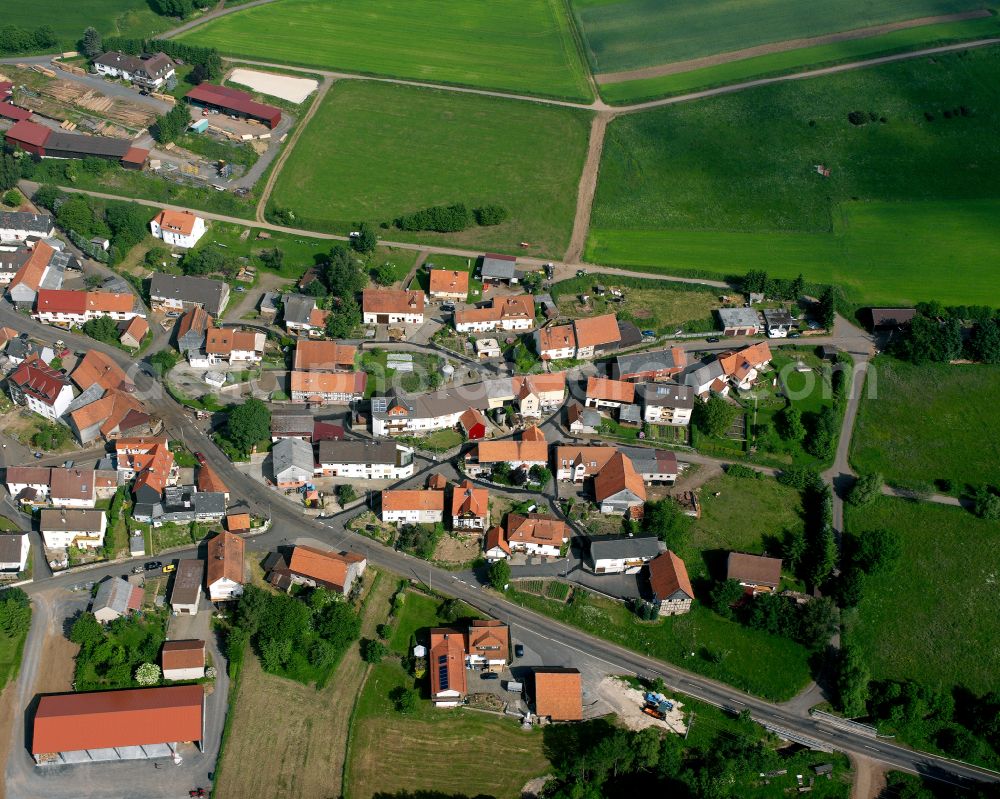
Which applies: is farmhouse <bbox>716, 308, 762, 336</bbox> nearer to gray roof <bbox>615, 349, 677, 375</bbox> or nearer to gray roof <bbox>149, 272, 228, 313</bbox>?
gray roof <bbox>615, 349, 677, 375</bbox>

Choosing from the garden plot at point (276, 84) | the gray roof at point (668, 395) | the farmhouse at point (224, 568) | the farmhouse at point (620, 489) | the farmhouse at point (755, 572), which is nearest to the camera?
the farmhouse at point (224, 568)

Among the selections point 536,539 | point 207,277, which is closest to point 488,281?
point 207,277

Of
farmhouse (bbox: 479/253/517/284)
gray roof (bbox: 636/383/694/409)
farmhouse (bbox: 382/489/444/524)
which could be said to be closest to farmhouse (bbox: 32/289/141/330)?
farmhouse (bbox: 382/489/444/524)

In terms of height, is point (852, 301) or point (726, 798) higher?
point (852, 301)

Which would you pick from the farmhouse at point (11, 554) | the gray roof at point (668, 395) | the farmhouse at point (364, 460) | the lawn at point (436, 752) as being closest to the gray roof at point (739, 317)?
the gray roof at point (668, 395)

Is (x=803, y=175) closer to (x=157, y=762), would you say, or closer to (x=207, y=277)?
(x=207, y=277)

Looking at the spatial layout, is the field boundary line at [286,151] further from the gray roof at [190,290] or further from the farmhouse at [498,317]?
the farmhouse at [498,317]

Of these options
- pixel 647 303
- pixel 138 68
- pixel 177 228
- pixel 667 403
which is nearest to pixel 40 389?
pixel 177 228
